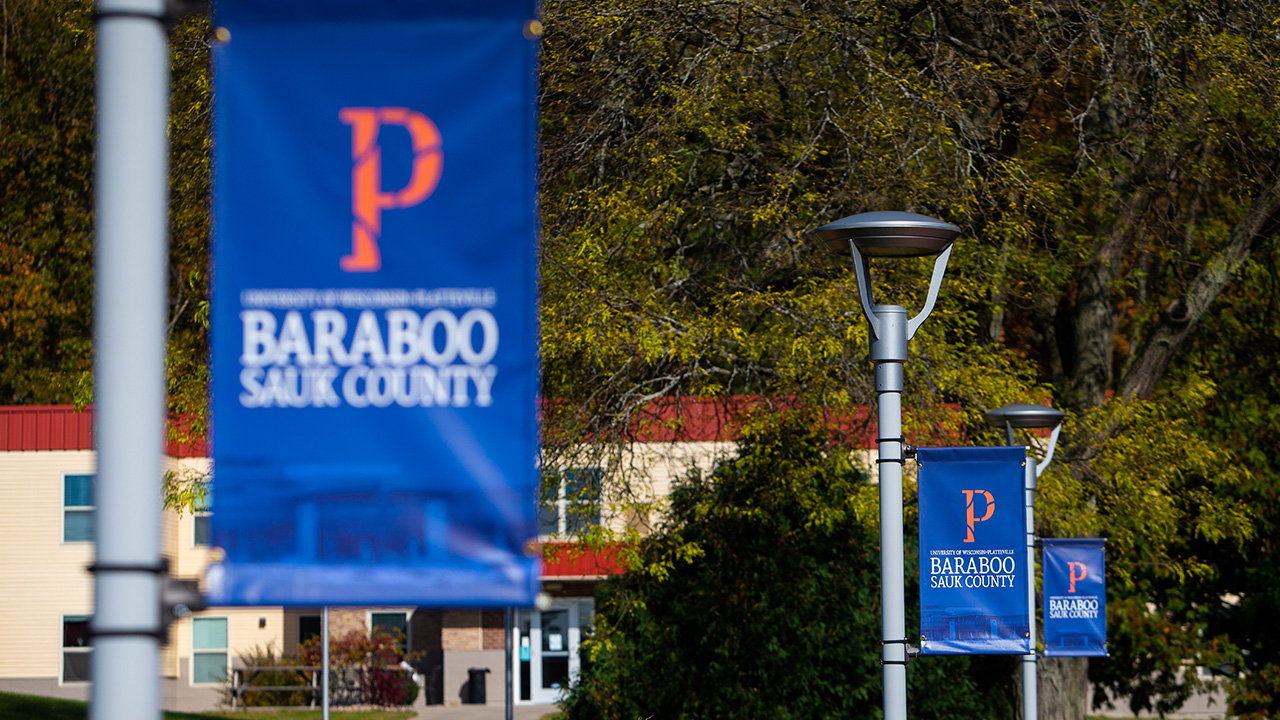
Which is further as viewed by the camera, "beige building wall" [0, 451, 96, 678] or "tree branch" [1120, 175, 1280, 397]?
"beige building wall" [0, 451, 96, 678]

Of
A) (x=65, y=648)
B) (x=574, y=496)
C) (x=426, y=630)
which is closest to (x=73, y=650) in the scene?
(x=65, y=648)

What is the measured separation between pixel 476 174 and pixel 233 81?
0.68 meters

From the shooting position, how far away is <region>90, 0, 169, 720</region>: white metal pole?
3.28m

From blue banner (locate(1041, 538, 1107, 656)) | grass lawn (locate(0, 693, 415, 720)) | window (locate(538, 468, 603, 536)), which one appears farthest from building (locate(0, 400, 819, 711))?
window (locate(538, 468, 603, 536))

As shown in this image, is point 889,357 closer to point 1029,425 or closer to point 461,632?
point 1029,425

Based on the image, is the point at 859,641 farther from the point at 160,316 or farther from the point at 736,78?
the point at 160,316

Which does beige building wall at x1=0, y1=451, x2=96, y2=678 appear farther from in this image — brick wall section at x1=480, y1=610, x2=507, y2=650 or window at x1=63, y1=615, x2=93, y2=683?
brick wall section at x1=480, y1=610, x2=507, y2=650

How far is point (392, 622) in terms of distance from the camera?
36969 mm

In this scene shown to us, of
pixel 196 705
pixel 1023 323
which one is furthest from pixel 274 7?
pixel 196 705

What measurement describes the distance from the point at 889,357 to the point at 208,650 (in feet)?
99.8

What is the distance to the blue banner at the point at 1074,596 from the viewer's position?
1577 cm

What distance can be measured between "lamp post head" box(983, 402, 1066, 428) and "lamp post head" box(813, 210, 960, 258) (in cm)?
518

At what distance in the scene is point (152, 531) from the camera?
11.0 feet

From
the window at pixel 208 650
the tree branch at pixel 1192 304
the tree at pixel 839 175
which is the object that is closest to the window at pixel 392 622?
the window at pixel 208 650
